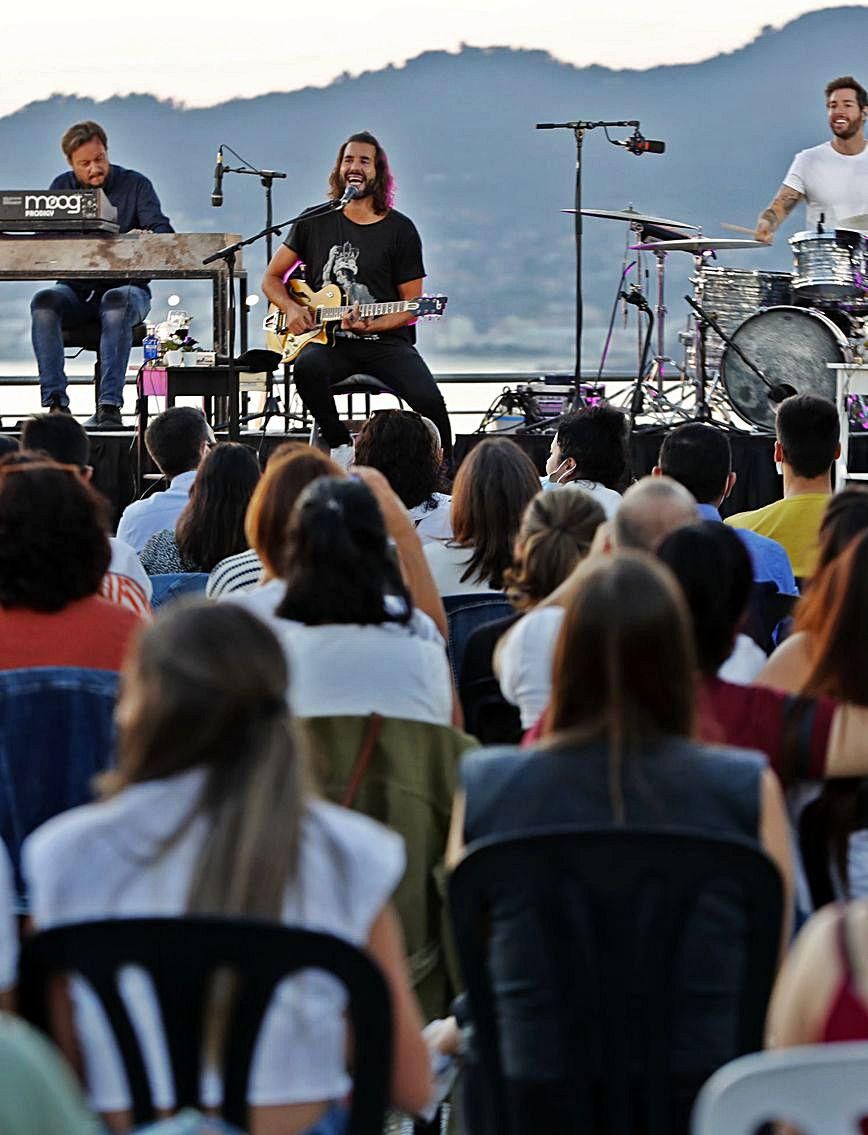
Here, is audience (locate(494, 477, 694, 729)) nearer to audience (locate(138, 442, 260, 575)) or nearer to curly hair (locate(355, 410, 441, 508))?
audience (locate(138, 442, 260, 575))

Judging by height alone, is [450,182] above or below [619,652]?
above

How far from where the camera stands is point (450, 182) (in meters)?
10.1

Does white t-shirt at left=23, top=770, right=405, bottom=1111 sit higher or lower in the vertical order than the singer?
lower

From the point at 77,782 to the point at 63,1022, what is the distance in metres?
0.86

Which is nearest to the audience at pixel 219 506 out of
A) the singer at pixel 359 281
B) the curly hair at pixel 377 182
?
the singer at pixel 359 281

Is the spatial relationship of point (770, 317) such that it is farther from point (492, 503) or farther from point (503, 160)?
point (492, 503)

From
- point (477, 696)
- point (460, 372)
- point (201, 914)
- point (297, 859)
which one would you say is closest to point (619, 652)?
point (297, 859)

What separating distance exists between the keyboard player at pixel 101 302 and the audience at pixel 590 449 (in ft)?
10.6

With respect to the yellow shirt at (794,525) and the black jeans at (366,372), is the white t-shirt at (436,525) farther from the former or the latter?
the black jeans at (366,372)

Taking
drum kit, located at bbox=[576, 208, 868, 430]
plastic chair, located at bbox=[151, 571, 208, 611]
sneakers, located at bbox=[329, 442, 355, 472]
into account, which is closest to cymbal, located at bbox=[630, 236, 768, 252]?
drum kit, located at bbox=[576, 208, 868, 430]

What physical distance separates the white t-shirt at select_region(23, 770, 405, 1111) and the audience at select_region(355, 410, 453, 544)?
2.53 metres

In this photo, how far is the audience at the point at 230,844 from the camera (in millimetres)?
1456

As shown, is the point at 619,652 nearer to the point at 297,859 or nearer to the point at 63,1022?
the point at 297,859

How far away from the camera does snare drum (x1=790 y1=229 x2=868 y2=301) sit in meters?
6.79
